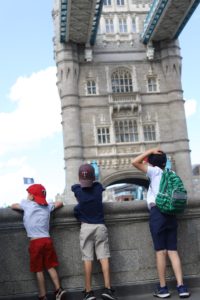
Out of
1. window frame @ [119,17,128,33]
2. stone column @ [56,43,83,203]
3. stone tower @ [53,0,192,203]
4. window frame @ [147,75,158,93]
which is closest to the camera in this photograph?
stone column @ [56,43,83,203]

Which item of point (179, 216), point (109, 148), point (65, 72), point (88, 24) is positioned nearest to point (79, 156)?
point (109, 148)

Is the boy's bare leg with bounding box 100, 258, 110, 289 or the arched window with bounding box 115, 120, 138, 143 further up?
the arched window with bounding box 115, 120, 138, 143

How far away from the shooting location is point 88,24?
31766mm

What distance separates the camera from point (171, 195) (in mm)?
4695

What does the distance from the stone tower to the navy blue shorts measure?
Answer: 27.5 metres

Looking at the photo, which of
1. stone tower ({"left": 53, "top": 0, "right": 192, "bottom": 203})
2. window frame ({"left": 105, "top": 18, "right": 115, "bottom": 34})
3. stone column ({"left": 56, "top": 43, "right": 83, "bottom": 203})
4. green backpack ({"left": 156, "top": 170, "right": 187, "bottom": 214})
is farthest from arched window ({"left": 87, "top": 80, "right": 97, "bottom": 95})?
green backpack ({"left": 156, "top": 170, "right": 187, "bottom": 214})

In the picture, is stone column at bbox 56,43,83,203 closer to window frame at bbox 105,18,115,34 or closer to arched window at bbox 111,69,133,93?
arched window at bbox 111,69,133,93

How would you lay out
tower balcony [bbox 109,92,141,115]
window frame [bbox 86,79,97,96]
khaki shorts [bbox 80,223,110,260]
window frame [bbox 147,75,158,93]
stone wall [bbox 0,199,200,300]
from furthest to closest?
window frame [bbox 147,75,158,93] → window frame [bbox 86,79,97,96] → tower balcony [bbox 109,92,141,115] → stone wall [bbox 0,199,200,300] → khaki shorts [bbox 80,223,110,260]

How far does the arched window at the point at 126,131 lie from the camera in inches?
1358

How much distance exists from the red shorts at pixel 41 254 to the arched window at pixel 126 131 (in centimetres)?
2970

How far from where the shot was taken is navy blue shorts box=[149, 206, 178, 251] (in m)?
4.80

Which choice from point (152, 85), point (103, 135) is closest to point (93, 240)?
point (103, 135)

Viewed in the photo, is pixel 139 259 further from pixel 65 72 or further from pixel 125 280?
pixel 65 72

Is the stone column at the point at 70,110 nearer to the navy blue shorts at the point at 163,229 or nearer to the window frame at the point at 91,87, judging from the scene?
the window frame at the point at 91,87
